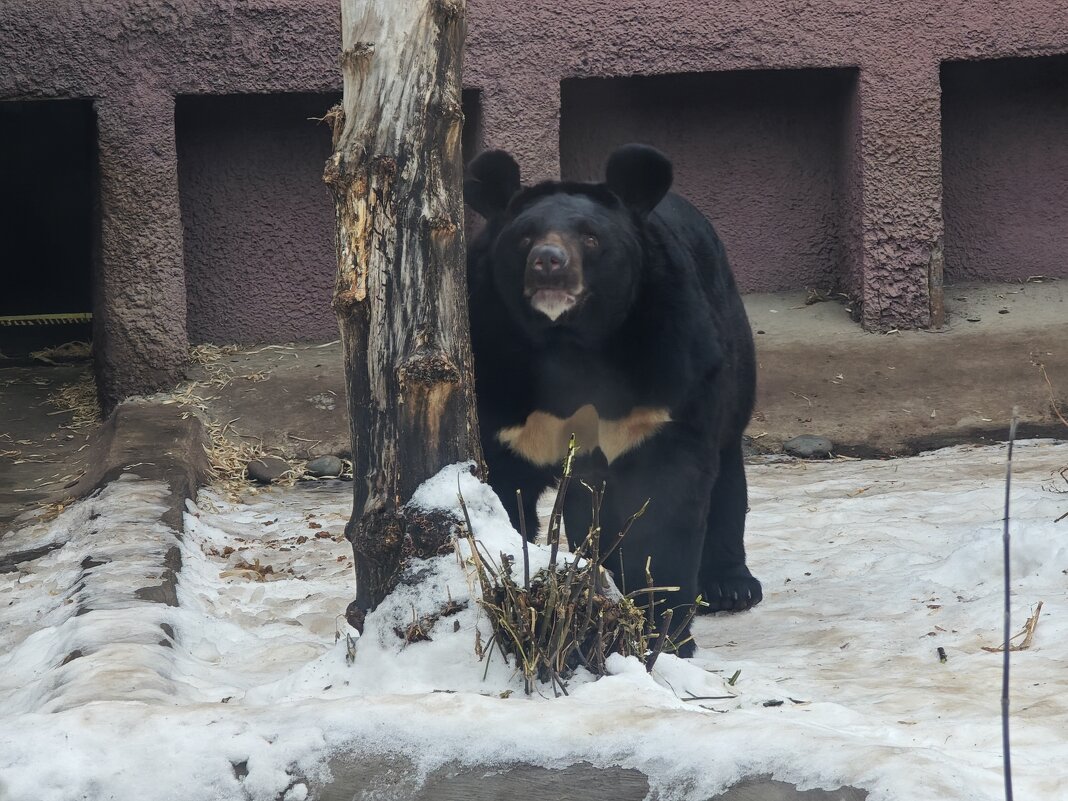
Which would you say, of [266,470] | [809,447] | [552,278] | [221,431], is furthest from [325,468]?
[552,278]

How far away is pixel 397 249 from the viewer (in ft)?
11.0

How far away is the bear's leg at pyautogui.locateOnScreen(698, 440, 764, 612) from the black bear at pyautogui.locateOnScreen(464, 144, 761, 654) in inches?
20.9

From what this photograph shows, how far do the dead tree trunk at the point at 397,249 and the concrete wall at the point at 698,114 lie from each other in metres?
4.29

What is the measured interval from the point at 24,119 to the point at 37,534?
559 cm

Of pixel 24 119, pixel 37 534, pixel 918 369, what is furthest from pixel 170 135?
pixel 918 369

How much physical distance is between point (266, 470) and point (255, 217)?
1986 mm

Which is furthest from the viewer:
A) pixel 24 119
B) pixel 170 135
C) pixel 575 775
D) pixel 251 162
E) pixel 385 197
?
pixel 24 119

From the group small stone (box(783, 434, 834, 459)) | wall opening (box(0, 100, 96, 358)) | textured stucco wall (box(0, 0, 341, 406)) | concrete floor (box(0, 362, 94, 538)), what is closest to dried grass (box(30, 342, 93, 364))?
concrete floor (box(0, 362, 94, 538))

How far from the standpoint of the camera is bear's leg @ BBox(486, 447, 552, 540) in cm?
397

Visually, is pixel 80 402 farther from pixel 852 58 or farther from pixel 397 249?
pixel 397 249

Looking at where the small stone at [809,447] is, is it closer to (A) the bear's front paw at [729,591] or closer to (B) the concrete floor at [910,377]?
(B) the concrete floor at [910,377]

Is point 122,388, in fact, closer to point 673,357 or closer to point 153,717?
point 673,357

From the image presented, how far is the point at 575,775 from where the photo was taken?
2.47 meters

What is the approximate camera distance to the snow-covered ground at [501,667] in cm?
249
